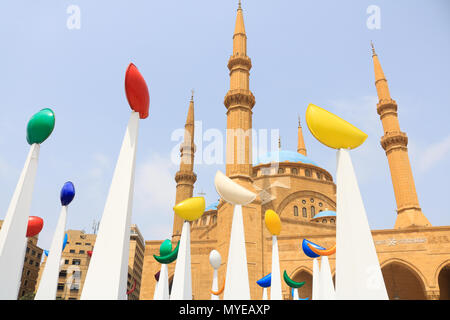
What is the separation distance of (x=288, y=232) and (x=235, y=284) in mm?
18497

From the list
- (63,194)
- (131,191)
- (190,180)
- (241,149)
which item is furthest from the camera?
(190,180)

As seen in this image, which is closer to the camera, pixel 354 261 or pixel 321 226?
pixel 354 261

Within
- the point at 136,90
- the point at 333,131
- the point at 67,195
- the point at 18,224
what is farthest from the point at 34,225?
the point at 333,131

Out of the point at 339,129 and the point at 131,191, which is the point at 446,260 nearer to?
the point at 339,129

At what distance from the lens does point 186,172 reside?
101 ft

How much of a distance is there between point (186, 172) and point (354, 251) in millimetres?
27101

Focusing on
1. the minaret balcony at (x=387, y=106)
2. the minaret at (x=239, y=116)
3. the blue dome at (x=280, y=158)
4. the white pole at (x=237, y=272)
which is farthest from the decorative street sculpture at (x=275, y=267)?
the blue dome at (x=280, y=158)

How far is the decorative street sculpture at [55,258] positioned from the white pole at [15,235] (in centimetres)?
150

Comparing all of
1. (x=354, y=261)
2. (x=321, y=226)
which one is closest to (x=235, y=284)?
(x=354, y=261)

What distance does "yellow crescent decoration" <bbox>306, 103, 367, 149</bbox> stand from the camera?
16.9ft

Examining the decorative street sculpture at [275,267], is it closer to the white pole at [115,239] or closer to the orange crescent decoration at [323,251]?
the orange crescent decoration at [323,251]

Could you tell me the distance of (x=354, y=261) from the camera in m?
4.25

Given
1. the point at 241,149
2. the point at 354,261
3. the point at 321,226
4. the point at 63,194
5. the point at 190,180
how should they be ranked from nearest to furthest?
1. the point at 354,261
2. the point at 63,194
3. the point at 241,149
4. the point at 321,226
5. the point at 190,180

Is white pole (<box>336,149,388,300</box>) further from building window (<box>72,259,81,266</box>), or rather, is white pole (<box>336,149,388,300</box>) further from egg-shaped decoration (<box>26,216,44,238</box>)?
building window (<box>72,259,81,266</box>)
